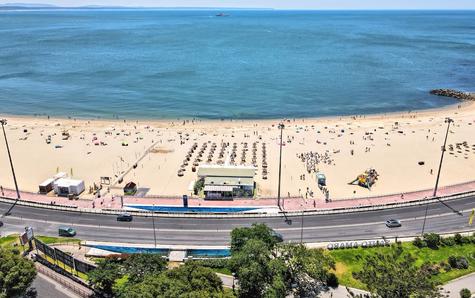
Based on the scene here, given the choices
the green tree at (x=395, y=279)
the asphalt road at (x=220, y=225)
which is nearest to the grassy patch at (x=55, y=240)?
the asphalt road at (x=220, y=225)

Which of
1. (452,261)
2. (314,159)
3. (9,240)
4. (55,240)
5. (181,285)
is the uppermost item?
(181,285)

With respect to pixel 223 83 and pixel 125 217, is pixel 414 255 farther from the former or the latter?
pixel 223 83

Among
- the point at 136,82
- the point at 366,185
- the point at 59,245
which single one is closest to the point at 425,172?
the point at 366,185

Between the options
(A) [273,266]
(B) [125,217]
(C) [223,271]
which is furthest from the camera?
(B) [125,217]

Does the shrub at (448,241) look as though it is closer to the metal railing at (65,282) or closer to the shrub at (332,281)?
the shrub at (332,281)

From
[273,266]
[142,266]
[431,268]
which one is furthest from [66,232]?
[431,268]

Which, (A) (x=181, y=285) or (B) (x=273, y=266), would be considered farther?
(B) (x=273, y=266)

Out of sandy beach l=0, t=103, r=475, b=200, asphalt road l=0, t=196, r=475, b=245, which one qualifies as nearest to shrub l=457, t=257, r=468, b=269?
asphalt road l=0, t=196, r=475, b=245

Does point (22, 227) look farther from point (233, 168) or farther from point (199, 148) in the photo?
point (199, 148)

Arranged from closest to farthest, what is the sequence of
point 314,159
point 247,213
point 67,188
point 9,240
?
1. point 9,240
2. point 247,213
3. point 67,188
4. point 314,159
